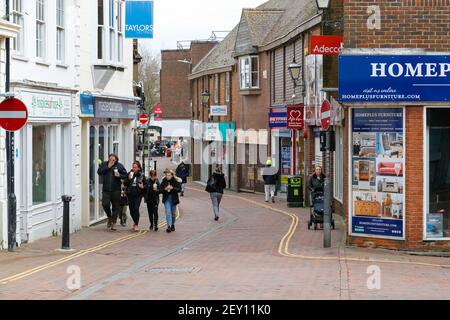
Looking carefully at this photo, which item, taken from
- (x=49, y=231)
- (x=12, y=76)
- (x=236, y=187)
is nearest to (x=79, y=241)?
(x=49, y=231)

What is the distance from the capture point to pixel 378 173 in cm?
1669

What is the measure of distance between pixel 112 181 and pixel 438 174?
854 cm

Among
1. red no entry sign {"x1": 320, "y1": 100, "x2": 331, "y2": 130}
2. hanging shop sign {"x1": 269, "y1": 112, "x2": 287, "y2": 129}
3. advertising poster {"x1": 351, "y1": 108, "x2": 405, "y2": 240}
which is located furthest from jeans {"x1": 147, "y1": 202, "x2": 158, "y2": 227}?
hanging shop sign {"x1": 269, "y1": 112, "x2": 287, "y2": 129}

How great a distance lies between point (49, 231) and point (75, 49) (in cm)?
485

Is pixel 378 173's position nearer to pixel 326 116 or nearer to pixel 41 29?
pixel 326 116

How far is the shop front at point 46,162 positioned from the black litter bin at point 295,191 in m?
10.9

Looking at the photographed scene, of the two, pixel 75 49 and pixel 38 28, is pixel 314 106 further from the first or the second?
pixel 38 28

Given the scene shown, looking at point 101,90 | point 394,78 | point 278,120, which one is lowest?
point 278,120

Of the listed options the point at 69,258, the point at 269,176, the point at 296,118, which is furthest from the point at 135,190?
the point at 269,176

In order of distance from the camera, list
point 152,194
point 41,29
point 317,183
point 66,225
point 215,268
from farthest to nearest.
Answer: point 152,194
point 317,183
point 41,29
point 66,225
point 215,268

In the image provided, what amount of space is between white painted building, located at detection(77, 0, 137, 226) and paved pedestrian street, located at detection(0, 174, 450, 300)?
1.99 meters

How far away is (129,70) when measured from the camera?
26766 millimetres

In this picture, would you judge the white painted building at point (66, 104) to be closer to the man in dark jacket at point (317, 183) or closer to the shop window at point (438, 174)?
the man in dark jacket at point (317, 183)

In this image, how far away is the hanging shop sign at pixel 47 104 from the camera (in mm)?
17922
